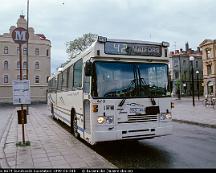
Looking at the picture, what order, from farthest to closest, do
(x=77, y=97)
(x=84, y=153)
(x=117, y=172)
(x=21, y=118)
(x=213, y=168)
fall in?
(x=77, y=97) → (x=21, y=118) → (x=84, y=153) → (x=213, y=168) → (x=117, y=172)

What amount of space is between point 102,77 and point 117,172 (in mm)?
4256

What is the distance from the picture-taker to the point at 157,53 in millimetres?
10789

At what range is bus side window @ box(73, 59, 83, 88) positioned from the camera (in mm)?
11970

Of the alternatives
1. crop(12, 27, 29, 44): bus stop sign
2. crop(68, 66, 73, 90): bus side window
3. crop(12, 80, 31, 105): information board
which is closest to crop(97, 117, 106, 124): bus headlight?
crop(12, 80, 31, 105): information board

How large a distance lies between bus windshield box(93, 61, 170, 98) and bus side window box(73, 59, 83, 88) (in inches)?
78.2

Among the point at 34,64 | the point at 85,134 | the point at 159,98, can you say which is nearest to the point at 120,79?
the point at 159,98

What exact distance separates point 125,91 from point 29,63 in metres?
73.7

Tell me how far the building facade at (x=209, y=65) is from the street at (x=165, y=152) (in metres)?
62.6

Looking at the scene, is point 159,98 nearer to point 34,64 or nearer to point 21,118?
point 21,118

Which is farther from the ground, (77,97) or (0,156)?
(77,97)

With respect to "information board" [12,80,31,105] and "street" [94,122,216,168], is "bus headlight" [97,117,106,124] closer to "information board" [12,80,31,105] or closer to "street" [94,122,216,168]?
"street" [94,122,216,168]

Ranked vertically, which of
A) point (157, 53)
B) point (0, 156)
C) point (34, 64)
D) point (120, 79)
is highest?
point (34, 64)

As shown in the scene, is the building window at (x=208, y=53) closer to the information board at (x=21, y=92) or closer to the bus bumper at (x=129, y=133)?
the bus bumper at (x=129, y=133)

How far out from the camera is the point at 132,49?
1047cm
